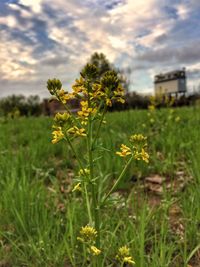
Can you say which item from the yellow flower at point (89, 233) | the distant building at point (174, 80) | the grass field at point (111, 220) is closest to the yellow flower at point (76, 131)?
the grass field at point (111, 220)

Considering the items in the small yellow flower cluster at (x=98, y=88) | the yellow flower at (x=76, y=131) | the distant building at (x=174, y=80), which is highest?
the distant building at (x=174, y=80)

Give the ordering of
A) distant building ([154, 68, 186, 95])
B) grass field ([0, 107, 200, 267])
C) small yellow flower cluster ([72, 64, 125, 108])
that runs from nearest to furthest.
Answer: small yellow flower cluster ([72, 64, 125, 108]) < grass field ([0, 107, 200, 267]) < distant building ([154, 68, 186, 95])

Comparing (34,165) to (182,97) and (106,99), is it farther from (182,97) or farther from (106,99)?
(182,97)

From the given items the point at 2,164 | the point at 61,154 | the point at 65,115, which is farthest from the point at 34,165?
the point at 65,115

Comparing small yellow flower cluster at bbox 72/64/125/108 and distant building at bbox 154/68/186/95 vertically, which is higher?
distant building at bbox 154/68/186/95

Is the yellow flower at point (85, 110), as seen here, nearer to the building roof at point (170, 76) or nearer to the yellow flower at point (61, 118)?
the yellow flower at point (61, 118)

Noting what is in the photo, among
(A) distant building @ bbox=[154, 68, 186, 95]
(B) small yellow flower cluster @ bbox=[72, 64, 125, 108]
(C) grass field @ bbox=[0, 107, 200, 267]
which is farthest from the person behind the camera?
(A) distant building @ bbox=[154, 68, 186, 95]

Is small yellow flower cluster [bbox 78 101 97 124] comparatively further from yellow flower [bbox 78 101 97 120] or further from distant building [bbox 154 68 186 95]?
distant building [bbox 154 68 186 95]

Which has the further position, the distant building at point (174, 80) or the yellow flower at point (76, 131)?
the distant building at point (174, 80)

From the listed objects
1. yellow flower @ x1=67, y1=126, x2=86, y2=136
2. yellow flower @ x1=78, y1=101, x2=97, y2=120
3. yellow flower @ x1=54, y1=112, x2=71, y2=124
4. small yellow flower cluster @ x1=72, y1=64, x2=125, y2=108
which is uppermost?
small yellow flower cluster @ x1=72, y1=64, x2=125, y2=108

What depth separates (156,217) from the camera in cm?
221

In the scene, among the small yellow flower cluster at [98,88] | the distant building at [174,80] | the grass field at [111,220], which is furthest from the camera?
the distant building at [174,80]

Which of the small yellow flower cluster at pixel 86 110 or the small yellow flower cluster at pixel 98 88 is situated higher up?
the small yellow flower cluster at pixel 98 88

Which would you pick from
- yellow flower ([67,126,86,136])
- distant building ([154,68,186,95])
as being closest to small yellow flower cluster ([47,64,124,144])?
yellow flower ([67,126,86,136])
